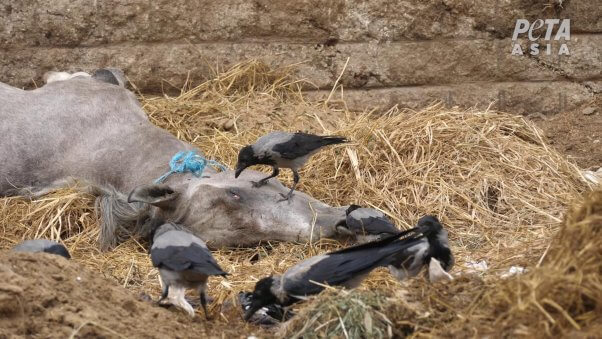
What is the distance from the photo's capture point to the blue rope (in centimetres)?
582

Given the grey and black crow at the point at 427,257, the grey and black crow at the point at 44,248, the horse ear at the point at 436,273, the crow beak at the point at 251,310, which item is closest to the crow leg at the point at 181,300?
the crow beak at the point at 251,310

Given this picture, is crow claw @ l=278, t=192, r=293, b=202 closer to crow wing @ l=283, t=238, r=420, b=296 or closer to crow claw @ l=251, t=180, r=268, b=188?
crow claw @ l=251, t=180, r=268, b=188

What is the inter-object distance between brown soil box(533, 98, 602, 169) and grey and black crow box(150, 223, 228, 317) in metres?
3.21

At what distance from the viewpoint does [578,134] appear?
709 cm

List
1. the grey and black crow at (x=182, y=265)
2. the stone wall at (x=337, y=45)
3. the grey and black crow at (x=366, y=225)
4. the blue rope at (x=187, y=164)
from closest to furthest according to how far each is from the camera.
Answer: the grey and black crow at (x=182, y=265) → the grey and black crow at (x=366, y=225) → the blue rope at (x=187, y=164) → the stone wall at (x=337, y=45)

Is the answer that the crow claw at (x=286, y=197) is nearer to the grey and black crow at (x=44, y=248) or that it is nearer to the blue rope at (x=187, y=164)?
the blue rope at (x=187, y=164)

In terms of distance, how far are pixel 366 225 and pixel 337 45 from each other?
2.32 metres

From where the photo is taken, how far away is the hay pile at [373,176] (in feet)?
17.9

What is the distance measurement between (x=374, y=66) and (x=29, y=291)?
3970mm

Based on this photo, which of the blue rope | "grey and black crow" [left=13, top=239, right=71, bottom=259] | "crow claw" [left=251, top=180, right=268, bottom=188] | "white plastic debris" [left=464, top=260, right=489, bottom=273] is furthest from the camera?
the blue rope

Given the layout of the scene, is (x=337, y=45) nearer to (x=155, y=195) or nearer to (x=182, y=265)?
(x=155, y=195)

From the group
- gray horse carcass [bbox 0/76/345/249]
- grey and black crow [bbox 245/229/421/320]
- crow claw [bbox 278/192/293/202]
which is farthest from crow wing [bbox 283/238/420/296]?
crow claw [bbox 278/192/293/202]

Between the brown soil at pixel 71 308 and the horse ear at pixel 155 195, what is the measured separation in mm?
1245

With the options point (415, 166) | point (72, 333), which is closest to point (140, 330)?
point (72, 333)
